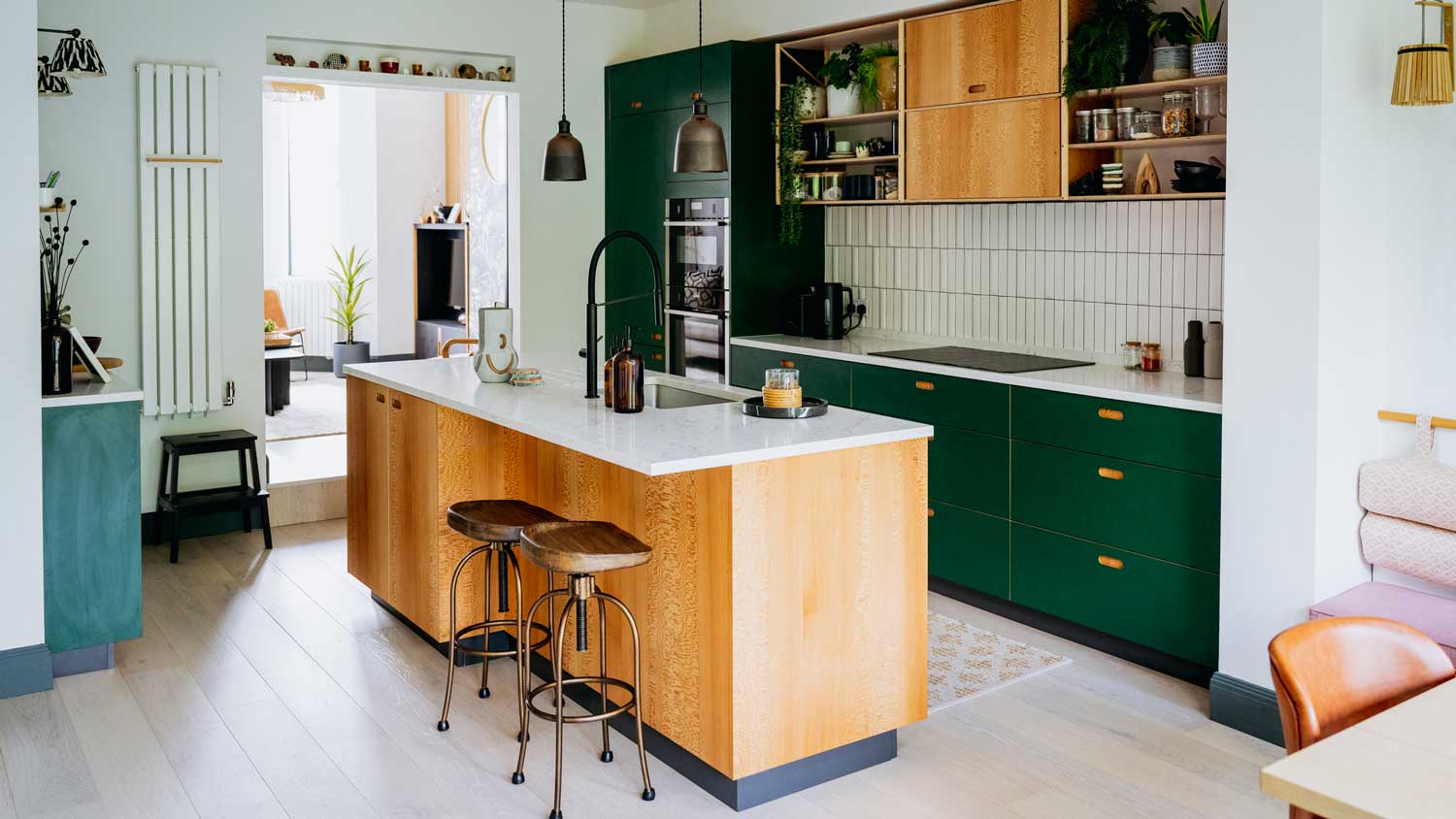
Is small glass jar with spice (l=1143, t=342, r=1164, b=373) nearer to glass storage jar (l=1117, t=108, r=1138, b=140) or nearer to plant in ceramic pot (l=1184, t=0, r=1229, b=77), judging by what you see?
glass storage jar (l=1117, t=108, r=1138, b=140)

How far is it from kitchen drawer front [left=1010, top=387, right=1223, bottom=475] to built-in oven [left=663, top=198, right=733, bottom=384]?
2.12m

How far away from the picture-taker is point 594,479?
3.87 meters

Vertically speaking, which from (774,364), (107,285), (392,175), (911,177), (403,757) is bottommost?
(403,757)

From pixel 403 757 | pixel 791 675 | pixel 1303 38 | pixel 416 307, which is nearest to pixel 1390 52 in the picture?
pixel 1303 38

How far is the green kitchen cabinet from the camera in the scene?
4184 mm

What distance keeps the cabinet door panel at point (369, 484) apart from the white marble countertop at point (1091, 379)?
6.64 ft

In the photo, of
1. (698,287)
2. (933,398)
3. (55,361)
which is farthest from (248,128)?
(933,398)

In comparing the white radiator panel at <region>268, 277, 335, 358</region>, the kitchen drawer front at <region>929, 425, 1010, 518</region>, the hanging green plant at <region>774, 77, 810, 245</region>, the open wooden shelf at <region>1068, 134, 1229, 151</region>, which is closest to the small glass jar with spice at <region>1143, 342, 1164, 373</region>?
the kitchen drawer front at <region>929, 425, 1010, 518</region>

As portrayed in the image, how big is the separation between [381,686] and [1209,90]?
3558 millimetres

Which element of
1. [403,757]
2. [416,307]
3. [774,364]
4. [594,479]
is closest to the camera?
[403,757]

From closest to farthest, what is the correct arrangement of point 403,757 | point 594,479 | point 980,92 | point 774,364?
point 403,757, point 594,479, point 980,92, point 774,364

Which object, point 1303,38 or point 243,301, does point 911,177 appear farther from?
→ point 243,301

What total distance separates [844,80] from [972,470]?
208cm

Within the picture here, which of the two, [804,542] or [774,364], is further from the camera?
[774,364]
